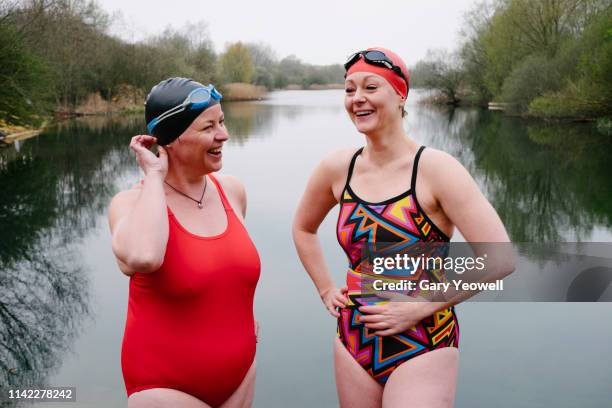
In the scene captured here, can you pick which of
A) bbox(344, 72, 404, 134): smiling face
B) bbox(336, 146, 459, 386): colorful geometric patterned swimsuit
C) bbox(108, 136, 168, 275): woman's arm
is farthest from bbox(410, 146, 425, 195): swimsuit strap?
bbox(108, 136, 168, 275): woman's arm

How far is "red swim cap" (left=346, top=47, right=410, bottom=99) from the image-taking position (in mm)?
2344

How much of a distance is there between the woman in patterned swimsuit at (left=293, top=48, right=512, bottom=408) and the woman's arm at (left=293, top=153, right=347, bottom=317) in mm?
96

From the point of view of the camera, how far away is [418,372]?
2254 millimetres

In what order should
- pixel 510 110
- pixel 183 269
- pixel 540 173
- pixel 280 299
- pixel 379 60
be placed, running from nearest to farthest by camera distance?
pixel 183 269 < pixel 379 60 < pixel 280 299 < pixel 540 173 < pixel 510 110

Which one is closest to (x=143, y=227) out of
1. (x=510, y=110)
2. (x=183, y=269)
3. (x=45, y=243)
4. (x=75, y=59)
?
(x=183, y=269)

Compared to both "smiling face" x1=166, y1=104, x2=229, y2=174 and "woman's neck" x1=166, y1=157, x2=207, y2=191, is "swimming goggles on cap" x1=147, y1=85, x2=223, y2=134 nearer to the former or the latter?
"smiling face" x1=166, y1=104, x2=229, y2=174

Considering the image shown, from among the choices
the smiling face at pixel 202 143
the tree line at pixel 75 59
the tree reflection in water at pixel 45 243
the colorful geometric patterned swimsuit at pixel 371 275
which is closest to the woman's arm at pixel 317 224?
the colorful geometric patterned swimsuit at pixel 371 275

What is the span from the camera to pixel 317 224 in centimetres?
285

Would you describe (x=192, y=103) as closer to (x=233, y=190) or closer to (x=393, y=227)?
(x=233, y=190)

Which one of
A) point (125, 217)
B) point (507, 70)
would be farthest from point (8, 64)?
point (507, 70)

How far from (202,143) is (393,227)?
0.76 meters

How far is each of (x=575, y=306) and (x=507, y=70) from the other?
44.1 m

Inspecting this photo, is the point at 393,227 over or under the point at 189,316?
over

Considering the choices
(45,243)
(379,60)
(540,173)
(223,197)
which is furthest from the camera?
(540,173)
